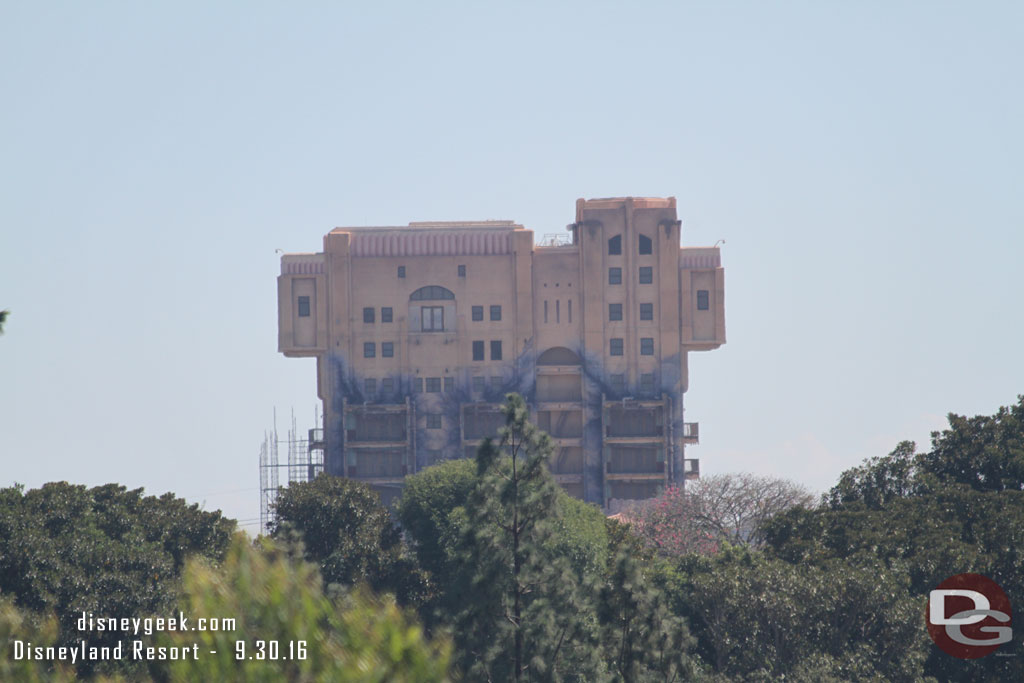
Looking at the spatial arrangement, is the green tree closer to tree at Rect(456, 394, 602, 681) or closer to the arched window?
tree at Rect(456, 394, 602, 681)

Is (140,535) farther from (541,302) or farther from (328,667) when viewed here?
(541,302)

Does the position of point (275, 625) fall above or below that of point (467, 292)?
below

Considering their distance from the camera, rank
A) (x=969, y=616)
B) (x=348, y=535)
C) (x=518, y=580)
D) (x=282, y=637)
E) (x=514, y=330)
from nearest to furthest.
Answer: (x=282, y=637) → (x=518, y=580) → (x=969, y=616) → (x=348, y=535) → (x=514, y=330)

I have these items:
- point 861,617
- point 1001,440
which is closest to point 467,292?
point 1001,440

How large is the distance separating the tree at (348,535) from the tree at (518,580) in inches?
748

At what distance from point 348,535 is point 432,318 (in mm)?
54426

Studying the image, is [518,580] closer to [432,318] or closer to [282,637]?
[282,637]

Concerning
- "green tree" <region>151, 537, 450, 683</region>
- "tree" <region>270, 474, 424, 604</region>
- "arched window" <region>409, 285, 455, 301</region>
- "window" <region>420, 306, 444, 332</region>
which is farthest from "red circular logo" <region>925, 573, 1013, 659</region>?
"arched window" <region>409, 285, 455, 301</region>

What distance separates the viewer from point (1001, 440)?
63.9 metres

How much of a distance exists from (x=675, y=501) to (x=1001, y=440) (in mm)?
38305

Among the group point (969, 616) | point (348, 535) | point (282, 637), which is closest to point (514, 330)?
point (348, 535)

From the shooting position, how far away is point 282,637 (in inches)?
664

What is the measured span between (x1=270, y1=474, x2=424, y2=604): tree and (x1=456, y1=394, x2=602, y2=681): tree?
1900 centimetres

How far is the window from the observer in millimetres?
120062
